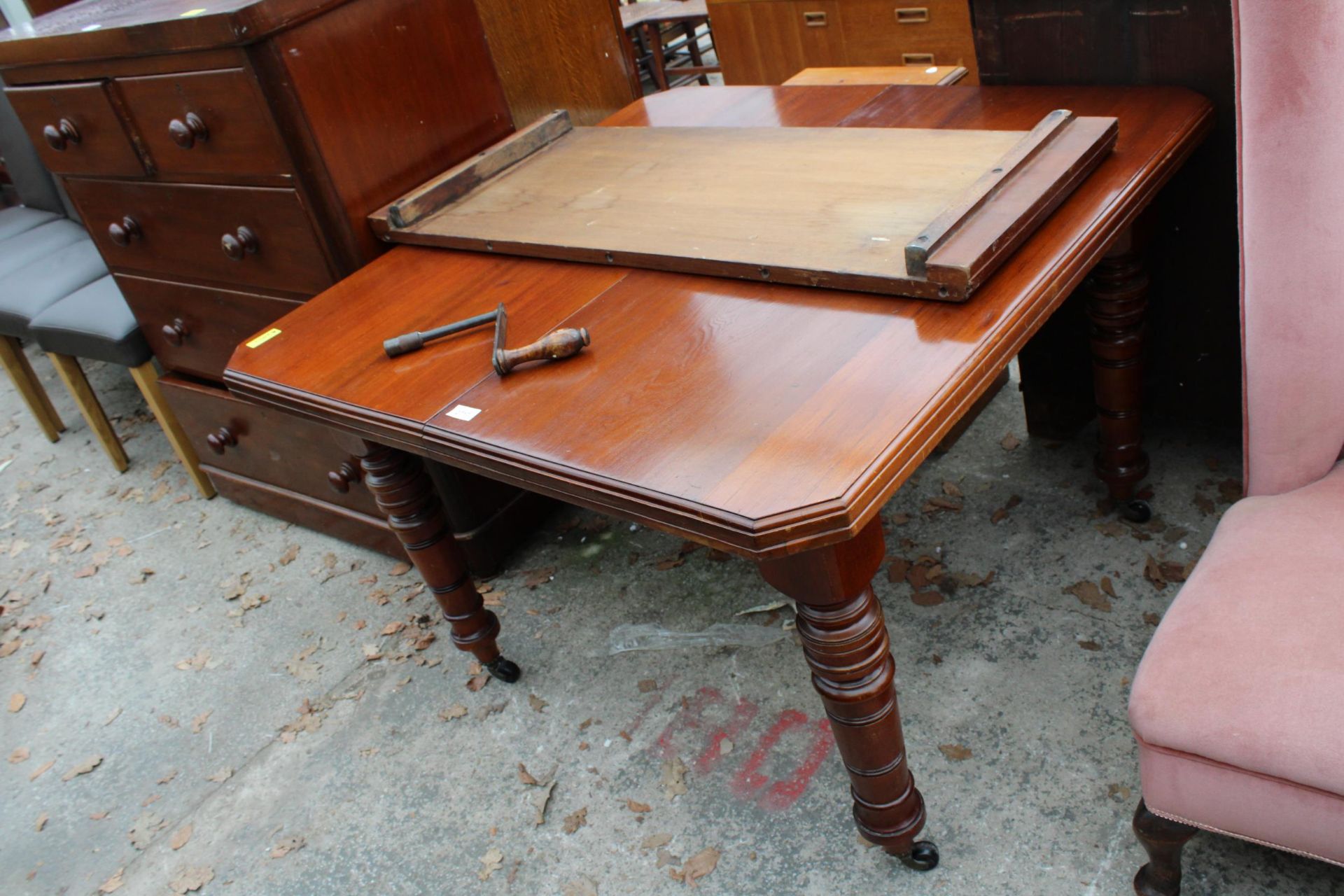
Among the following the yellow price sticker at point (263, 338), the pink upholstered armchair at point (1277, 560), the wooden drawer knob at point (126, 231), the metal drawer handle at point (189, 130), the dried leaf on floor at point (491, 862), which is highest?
the metal drawer handle at point (189, 130)

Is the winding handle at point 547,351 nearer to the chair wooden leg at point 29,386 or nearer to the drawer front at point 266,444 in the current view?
the drawer front at point 266,444

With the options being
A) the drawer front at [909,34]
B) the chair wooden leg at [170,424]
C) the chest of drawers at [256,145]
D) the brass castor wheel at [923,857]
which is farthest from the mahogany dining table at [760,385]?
the drawer front at [909,34]

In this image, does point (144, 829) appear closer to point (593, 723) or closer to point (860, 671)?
point (593, 723)

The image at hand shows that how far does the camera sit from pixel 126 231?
2.56m

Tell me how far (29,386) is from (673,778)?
9.20ft

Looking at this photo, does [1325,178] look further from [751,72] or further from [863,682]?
[751,72]

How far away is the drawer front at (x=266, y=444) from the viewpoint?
8.59 feet

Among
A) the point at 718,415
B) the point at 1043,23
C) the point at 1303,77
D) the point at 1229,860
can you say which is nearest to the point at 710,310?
the point at 718,415

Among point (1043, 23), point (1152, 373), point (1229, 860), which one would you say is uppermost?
point (1043, 23)

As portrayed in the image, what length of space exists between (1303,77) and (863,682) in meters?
0.90

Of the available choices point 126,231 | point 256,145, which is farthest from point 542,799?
point 126,231

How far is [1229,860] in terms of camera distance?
1.57 meters

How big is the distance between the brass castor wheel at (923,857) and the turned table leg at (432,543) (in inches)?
36.7

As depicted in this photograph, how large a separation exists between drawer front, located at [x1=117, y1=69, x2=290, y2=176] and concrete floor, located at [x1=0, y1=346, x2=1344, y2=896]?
105cm
